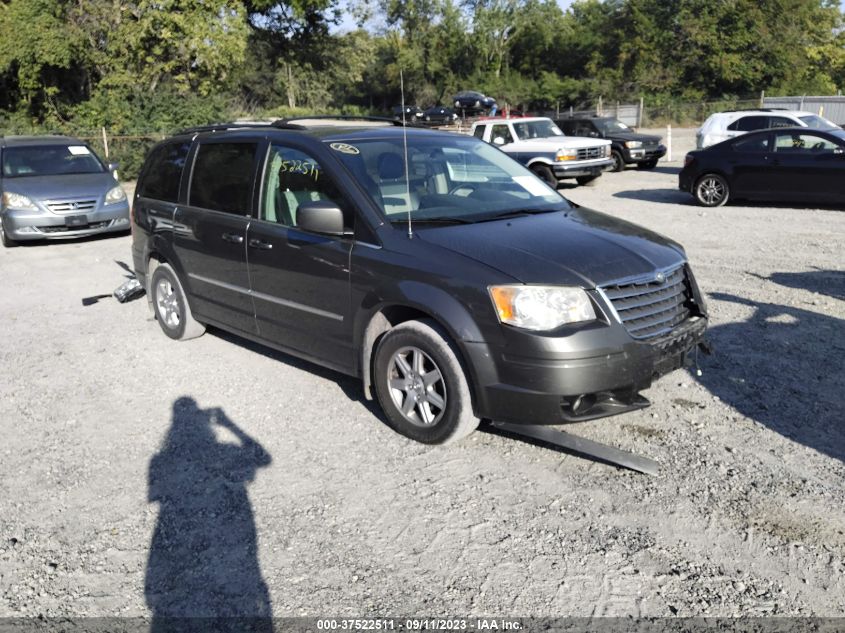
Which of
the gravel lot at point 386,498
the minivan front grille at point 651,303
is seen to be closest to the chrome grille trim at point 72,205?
the gravel lot at point 386,498

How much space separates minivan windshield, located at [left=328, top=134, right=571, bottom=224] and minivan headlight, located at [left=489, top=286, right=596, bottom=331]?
3.17 feet

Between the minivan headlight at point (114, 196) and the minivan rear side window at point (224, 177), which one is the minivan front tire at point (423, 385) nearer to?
the minivan rear side window at point (224, 177)

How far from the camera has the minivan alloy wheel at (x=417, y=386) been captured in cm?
468

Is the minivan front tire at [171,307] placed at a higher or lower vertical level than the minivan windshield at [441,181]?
lower

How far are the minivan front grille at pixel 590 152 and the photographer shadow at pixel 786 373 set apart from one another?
1173 centimetres

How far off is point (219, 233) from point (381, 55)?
7577 cm

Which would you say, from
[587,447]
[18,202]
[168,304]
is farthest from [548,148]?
[587,447]

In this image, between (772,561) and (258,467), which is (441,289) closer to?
(258,467)

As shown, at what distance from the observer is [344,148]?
5.47 meters

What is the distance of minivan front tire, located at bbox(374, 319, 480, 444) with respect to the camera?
4.54 metres

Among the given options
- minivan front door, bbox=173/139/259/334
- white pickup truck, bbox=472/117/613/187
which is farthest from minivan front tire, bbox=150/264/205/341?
white pickup truck, bbox=472/117/613/187

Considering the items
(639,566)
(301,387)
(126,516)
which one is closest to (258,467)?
(126,516)

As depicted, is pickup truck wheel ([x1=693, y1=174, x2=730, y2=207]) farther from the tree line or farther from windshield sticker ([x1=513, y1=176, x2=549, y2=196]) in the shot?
windshield sticker ([x1=513, y1=176, x2=549, y2=196])

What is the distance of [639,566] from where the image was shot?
3535 millimetres
